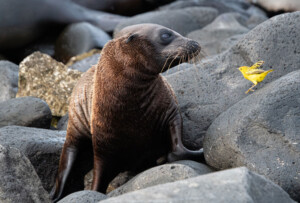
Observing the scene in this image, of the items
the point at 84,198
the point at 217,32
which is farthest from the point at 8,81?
the point at 84,198

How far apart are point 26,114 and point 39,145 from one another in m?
1.11

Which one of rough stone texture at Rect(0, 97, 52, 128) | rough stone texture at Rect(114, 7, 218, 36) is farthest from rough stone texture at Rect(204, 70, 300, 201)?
rough stone texture at Rect(114, 7, 218, 36)

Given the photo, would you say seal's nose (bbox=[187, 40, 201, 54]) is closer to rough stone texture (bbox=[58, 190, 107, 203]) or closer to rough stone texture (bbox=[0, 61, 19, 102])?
rough stone texture (bbox=[58, 190, 107, 203])

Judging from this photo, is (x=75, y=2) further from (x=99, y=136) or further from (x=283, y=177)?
(x=283, y=177)

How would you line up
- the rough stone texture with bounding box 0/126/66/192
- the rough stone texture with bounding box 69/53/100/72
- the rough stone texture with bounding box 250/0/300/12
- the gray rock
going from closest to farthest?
the rough stone texture with bounding box 0/126/66/192
the rough stone texture with bounding box 69/53/100/72
the rough stone texture with bounding box 250/0/300/12
the gray rock

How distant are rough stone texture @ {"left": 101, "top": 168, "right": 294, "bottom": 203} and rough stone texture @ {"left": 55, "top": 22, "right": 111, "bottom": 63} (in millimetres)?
9089

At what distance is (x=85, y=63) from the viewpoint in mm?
10344

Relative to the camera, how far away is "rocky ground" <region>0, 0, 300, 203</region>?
122 inches

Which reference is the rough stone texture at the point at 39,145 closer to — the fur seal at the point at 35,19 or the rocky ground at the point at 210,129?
the rocky ground at the point at 210,129

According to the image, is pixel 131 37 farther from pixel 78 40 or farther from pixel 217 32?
pixel 78 40

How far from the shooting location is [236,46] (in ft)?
20.4

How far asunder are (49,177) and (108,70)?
172cm

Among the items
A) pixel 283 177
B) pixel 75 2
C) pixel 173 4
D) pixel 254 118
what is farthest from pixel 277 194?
pixel 173 4

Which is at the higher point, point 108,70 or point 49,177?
point 108,70
